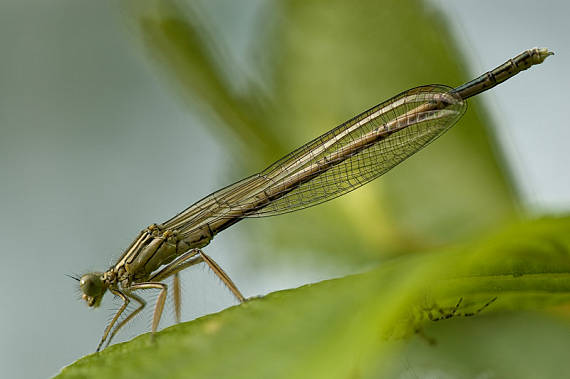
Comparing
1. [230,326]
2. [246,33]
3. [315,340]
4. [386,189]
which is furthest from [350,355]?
Result: [246,33]

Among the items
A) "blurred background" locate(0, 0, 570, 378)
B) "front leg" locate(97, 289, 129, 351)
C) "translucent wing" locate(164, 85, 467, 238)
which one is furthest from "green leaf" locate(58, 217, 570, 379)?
"front leg" locate(97, 289, 129, 351)

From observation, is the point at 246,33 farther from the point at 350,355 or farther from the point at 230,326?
the point at 350,355

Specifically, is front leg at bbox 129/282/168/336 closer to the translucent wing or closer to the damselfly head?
the damselfly head

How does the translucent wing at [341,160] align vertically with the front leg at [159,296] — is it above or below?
above

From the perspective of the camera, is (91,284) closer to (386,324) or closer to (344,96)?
(344,96)

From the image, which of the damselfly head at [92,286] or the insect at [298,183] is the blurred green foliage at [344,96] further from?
the damselfly head at [92,286]

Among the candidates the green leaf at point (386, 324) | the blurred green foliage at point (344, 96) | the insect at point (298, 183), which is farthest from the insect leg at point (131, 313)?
the green leaf at point (386, 324)

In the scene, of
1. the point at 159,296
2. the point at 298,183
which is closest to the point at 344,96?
the point at 298,183
